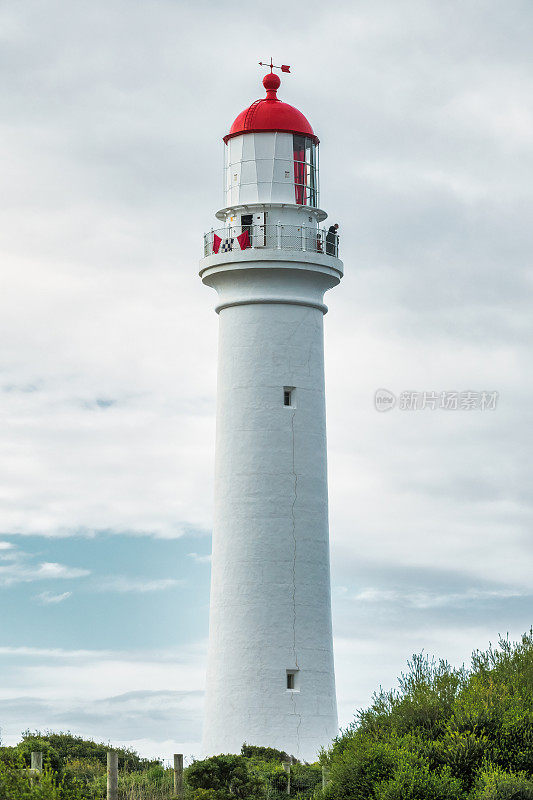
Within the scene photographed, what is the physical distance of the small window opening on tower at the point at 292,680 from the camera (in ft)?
107

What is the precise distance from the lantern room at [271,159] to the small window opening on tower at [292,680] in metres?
11.4

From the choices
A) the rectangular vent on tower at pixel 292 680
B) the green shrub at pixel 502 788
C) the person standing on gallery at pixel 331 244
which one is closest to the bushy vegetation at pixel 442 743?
the green shrub at pixel 502 788

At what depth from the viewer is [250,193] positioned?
34.8 meters

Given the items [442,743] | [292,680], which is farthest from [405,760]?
[292,680]

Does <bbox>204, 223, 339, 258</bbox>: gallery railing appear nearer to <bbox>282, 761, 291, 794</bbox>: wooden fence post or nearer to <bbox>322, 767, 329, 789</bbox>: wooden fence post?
<bbox>282, 761, 291, 794</bbox>: wooden fence post

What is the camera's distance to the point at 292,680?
32.6 meters

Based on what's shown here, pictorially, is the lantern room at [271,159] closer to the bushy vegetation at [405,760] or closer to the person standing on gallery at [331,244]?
the person standing on gallery at [331,244]

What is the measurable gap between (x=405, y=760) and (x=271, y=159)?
628 inches

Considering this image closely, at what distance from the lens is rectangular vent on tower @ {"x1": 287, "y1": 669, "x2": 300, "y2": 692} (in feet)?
107

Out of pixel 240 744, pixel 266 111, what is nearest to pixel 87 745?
→ pixel 240 744

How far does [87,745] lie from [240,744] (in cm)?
492

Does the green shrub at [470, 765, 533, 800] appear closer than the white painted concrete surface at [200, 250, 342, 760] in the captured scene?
Yes

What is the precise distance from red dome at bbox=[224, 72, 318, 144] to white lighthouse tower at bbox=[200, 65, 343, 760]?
0.04 m

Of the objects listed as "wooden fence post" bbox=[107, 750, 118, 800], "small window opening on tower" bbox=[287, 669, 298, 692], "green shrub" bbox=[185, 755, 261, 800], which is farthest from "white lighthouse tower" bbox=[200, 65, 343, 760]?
"wooden fence post" bbox=[107, 750, 118, 800]
